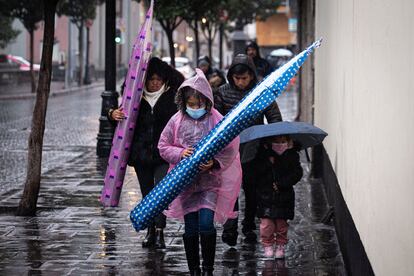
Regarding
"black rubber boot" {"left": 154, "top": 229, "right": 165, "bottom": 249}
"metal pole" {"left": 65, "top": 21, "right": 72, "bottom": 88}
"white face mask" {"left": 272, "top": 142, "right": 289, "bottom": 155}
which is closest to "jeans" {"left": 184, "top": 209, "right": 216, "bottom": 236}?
"white face mask" {"left": 272, "top": 142, "right": 289, "bottom": 155}

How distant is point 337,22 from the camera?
33.7 ft

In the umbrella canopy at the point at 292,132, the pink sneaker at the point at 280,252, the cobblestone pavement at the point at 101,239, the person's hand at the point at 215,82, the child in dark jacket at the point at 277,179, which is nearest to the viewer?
the umbrella canopy at the point at 292,132

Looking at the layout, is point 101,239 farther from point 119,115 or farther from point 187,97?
point 187,97

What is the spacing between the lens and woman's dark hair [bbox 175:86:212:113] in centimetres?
798

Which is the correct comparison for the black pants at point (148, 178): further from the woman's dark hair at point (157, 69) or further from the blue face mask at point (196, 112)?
the blue face mask at point (196, 112)

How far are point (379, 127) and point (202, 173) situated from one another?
2.35m

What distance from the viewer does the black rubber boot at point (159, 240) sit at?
31.4ft

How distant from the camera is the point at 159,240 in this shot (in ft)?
31.6

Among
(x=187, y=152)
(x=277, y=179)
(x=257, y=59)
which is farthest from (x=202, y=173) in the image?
(x=257, y=59)

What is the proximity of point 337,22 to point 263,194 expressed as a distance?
223cm

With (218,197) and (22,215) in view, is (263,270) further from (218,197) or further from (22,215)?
(22,215)

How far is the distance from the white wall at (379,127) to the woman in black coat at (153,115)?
1.52 meters

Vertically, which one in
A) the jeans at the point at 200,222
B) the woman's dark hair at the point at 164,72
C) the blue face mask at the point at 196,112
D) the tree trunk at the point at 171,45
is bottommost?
the jeans at the point at 200,222

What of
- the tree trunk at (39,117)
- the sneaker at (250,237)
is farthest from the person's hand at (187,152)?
the tree trunk at (39,117)
